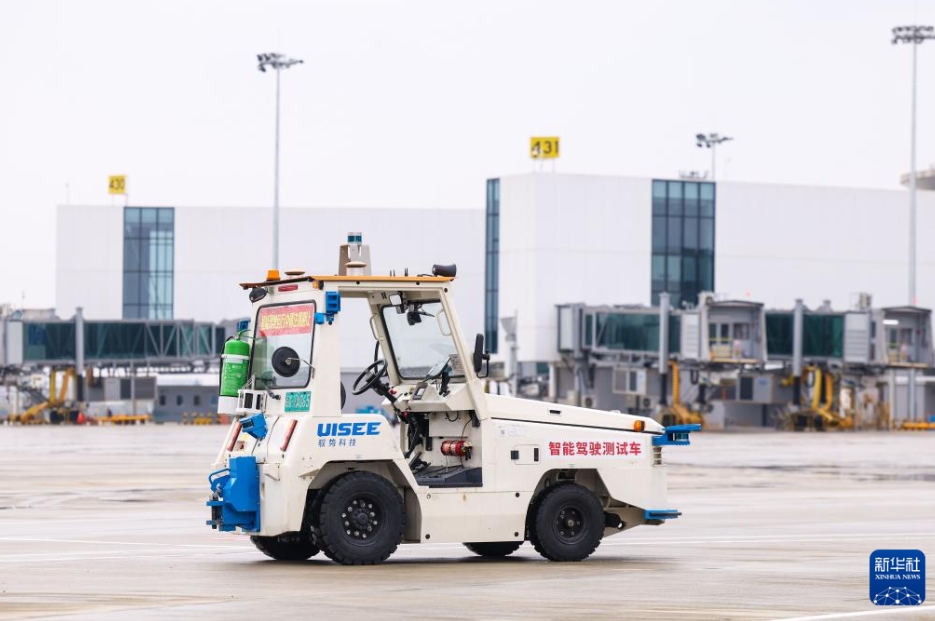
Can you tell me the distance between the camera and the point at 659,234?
106812mm

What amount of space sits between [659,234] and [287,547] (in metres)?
90.2

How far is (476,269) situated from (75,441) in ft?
181

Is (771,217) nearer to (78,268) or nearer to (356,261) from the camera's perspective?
(78,268)

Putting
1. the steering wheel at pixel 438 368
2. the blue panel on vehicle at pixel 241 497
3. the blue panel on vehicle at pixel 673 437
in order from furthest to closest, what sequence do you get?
the blue panel on vehicle at pixel 673 437 → the steering wheel at pixel 438 368 → the blue panel on vehicle at pixel 241 497

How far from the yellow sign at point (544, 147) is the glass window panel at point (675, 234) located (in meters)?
8.46

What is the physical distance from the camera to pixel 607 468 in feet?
60.4

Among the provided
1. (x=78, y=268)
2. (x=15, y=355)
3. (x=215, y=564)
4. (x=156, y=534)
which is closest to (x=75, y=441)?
(x=15, y=355)

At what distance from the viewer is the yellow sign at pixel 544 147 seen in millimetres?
107062

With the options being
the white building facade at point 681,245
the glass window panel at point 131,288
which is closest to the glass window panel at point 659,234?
the white building facade at point 681,245

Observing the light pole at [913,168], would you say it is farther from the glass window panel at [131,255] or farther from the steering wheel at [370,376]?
the steering wheel at [370,376]

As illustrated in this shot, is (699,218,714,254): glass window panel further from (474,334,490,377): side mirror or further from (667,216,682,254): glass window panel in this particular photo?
(474,334,490,377): side mirror

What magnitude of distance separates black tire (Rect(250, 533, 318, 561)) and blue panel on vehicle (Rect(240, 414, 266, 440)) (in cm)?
122

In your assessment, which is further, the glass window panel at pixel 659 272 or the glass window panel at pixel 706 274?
the glass window panel at pixel 706 274

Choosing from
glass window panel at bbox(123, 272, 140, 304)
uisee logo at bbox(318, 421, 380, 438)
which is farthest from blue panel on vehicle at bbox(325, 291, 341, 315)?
glass window panel at bbox(123, 272, 140, 304)
